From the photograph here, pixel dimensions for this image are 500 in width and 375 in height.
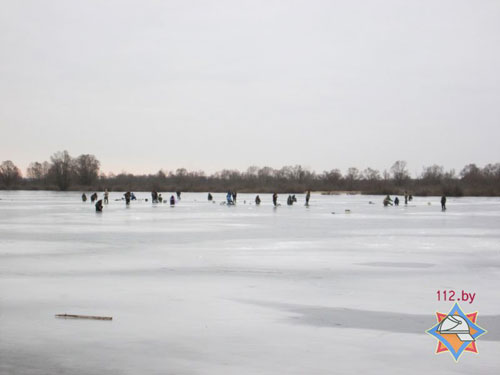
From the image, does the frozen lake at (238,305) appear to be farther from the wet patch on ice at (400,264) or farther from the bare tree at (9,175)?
the bare tree at (9,175)

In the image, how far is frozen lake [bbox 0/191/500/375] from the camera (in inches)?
244

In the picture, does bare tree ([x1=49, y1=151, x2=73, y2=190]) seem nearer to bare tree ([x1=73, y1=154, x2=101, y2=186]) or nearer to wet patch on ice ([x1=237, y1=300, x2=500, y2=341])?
bare tree ([x1=73, y1=154, x2=101, y2=186])

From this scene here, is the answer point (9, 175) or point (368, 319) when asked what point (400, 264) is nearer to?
point (368, 319)

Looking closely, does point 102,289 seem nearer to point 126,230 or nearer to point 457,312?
point 457,312

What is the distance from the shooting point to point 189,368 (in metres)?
5.95

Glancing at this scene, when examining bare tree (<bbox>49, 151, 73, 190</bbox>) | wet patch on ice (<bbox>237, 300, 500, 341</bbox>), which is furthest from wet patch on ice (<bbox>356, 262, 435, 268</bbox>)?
bare tree (<bbox>49, 151, 73, 190</bbox>)

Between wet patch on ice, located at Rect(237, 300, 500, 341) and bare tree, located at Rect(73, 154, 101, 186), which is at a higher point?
bare tree, located at Rect(73, 154, 101, 186)

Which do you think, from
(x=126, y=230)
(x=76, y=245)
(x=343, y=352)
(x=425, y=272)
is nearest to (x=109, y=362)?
(x=343, y=352)

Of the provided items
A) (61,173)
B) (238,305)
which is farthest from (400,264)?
(61,173)

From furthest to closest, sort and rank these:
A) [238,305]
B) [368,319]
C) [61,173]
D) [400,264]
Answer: [61,173] < [400,264] < [238,305] < [368,319]

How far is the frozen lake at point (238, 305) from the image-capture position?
6.20 m

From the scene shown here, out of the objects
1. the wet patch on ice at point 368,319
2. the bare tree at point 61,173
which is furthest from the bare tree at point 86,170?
the wet patch on ice at point 368,319

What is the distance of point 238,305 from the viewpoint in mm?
8984

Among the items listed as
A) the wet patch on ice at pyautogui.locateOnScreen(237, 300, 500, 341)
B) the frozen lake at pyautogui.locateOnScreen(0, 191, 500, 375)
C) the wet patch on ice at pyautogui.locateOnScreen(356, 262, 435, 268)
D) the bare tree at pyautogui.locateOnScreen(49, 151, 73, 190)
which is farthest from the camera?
the bare tree at pyautogui.locateOnScreen(49, 151, 73, 190)
